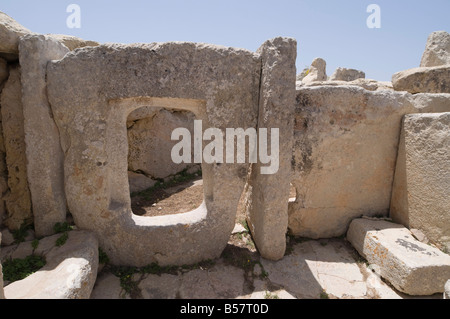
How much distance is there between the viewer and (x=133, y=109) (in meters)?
2.70

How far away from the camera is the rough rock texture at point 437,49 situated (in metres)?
5.84

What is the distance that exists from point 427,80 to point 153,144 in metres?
5.66

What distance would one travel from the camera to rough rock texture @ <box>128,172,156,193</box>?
5.52 m

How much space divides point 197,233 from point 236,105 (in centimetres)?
151

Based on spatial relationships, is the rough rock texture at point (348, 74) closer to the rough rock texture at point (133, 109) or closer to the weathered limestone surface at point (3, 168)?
the rough rock texture at point (133, 109)

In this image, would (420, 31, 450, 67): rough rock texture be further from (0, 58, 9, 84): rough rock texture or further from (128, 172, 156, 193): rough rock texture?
(0, 58, 9, 84): rough rock texture

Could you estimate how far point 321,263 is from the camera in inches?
122

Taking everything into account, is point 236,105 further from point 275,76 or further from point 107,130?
point 107,130

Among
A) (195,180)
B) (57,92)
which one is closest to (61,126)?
(57,92)

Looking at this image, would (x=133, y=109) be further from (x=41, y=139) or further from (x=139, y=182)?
(x=139, y=182)

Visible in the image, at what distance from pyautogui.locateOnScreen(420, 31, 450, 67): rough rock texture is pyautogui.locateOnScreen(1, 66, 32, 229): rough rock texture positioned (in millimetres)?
7988

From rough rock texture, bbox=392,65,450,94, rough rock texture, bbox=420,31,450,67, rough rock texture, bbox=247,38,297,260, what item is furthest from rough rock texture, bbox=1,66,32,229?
rough rock texture, bbox=420,31,450,67

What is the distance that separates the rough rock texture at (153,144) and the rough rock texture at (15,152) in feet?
9.78

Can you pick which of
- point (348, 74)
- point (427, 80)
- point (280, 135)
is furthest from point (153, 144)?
point (348, 74)
